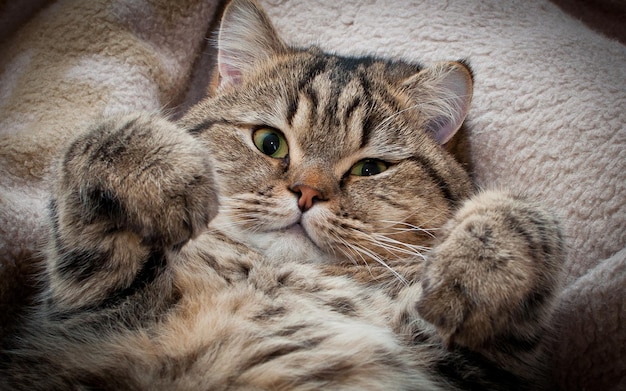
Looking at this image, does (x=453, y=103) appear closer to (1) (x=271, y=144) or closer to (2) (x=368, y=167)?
(2) (x=368, y=167)

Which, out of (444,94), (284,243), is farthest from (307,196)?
(444,94)

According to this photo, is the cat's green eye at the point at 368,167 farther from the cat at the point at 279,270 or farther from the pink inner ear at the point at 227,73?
the pink inner ear at the point at 227,73

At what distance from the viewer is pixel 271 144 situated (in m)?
1.37

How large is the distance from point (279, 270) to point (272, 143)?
35 cm

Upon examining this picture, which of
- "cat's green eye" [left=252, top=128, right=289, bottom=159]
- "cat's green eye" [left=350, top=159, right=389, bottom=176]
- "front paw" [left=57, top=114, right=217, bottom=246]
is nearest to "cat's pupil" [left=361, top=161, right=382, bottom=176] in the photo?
"cat's green eye" [left=350, top=159, right=389, bottom=176]

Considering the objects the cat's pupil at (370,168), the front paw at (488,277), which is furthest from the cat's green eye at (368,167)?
the front paw at (488,277)

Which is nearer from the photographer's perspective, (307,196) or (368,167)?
(307,196)

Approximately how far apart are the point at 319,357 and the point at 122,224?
420 millimetres

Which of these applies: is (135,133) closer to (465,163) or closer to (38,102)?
(38,102)

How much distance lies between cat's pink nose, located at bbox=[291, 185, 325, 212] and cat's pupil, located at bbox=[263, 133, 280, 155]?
0.61 feet

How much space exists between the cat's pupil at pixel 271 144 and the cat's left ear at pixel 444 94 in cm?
40

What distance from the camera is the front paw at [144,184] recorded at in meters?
0.95

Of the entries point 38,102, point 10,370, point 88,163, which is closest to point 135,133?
point 88,163

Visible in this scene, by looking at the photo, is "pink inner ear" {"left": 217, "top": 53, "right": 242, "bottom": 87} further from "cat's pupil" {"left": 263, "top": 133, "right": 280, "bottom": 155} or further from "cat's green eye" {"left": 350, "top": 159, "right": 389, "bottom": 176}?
"cat's green eye" {"left": 350, "top": 159, "right": 389, "bottom": 176}
